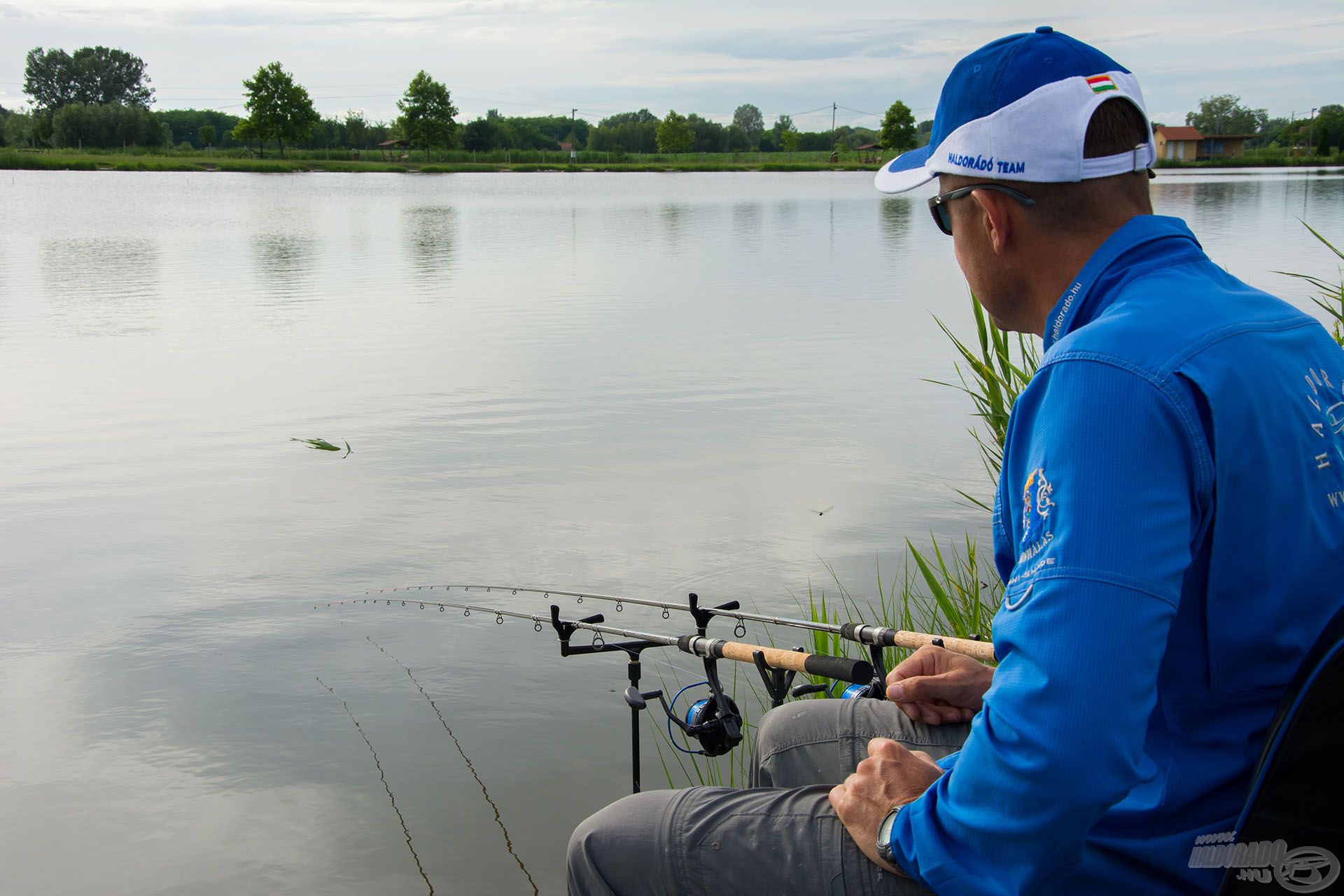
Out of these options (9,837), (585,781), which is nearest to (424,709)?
(585,781)

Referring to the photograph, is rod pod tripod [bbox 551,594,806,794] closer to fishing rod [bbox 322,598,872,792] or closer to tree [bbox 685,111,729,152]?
fishing rod [bbox 322,598,872,792]

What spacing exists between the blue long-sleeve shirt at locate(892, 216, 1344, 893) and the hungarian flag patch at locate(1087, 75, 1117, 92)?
0.29 m

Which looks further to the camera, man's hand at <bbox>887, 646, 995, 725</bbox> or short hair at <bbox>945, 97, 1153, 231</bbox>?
man's hand at <bbox>887, 646, 995, 725</bbox>

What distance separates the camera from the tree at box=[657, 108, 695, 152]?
118m

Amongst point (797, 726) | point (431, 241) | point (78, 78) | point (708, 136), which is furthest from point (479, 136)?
point (797, 726)

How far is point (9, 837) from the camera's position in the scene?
3664 millimetres

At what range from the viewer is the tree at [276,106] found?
90.7 m

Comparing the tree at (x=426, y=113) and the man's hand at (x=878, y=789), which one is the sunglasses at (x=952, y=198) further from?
the tree at (x=426, y=113)

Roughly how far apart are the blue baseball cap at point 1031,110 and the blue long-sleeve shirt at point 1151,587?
198mm

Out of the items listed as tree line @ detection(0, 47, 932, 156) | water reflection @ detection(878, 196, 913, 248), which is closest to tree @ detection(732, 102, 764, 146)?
tree line @ detection(0, 47, 932, 156)

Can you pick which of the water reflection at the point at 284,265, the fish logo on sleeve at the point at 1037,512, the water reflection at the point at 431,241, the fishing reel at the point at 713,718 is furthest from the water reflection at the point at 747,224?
the fish logo on sleeve at the point at 1037,512

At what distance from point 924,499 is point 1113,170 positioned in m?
5.75

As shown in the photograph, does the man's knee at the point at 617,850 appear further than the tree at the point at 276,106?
No

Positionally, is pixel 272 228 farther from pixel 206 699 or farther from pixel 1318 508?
pixel 1318 508
